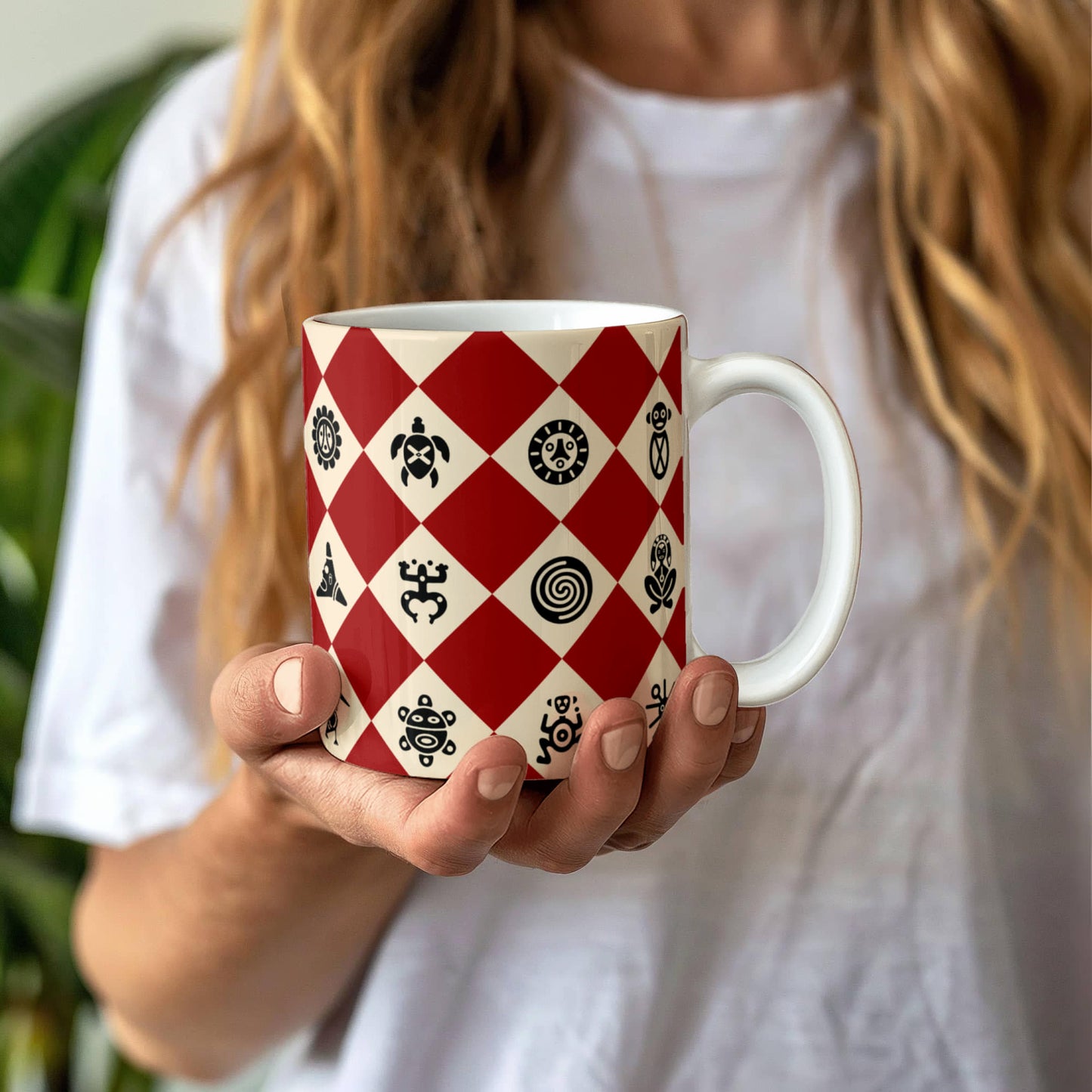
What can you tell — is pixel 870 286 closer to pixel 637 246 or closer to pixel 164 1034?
pixel 637 246

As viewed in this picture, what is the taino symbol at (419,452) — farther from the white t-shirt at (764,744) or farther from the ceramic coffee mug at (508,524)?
the white t-shirt at (764,744)

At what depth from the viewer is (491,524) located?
394 millimetres

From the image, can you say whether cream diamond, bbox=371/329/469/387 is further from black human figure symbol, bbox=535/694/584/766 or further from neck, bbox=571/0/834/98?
neck, bbox=571/0/834/98

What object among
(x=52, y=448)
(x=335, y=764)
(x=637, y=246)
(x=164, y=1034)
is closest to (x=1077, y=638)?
(x=637, y=246)

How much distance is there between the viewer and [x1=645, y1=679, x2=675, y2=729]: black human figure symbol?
0.44 metres

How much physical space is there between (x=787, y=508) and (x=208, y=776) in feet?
1.46

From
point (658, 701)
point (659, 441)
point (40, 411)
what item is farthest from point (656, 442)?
point (40, 411)

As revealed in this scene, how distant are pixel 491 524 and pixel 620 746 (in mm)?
91

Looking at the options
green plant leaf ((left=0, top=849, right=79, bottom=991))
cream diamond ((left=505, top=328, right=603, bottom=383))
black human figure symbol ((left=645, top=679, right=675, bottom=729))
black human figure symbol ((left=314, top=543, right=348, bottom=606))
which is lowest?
green plant leaf ((left=0, top=849, right=79, bottom=991))

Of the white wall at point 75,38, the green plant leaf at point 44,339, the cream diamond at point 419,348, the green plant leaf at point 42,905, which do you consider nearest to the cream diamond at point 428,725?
the cream diamond at point 419,348

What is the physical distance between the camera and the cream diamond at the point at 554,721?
41 centimetres

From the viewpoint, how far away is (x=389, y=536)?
404 millimetres

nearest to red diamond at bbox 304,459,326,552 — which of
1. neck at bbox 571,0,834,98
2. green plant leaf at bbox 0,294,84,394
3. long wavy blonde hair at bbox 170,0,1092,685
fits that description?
long wavy blonde hair at bbox 170,0,1092,685

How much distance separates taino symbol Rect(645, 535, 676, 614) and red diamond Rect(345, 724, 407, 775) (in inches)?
4.5
